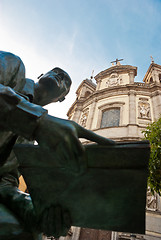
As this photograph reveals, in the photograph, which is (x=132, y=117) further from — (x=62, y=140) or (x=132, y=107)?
(x=62, y=140)

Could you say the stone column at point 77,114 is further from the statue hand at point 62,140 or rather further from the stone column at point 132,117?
the statue hand at point 62,140

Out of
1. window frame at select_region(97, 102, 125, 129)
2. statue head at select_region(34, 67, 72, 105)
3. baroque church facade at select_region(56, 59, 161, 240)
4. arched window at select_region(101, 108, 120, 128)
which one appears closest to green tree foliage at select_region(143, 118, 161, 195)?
baroque church facade at select_region(56, 59, 161, 240)

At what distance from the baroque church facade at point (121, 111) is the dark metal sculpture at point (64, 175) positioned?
31.2 ft

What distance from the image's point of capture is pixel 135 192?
0.97m

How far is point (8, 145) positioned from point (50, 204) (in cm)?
68

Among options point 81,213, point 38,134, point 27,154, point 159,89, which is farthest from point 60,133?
point 159,89

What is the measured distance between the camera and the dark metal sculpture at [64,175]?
2.89ft

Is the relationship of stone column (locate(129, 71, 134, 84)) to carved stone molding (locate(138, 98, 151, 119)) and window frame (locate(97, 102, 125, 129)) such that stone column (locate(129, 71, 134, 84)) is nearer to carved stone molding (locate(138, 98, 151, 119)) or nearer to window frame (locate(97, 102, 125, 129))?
carved stone molding (locate(138, 98, 151, 119))

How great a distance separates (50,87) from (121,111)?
1402 centimetres

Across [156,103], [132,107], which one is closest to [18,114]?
[132,107]

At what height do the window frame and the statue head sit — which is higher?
the window frame

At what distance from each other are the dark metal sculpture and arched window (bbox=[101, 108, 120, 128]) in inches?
553

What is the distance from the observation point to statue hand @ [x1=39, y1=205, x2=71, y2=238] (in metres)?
1.00

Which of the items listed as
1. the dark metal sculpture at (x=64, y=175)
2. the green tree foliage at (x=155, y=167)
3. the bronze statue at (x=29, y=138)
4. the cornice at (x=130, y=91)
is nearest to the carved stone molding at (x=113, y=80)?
the cornice at (x=130, y=91)
